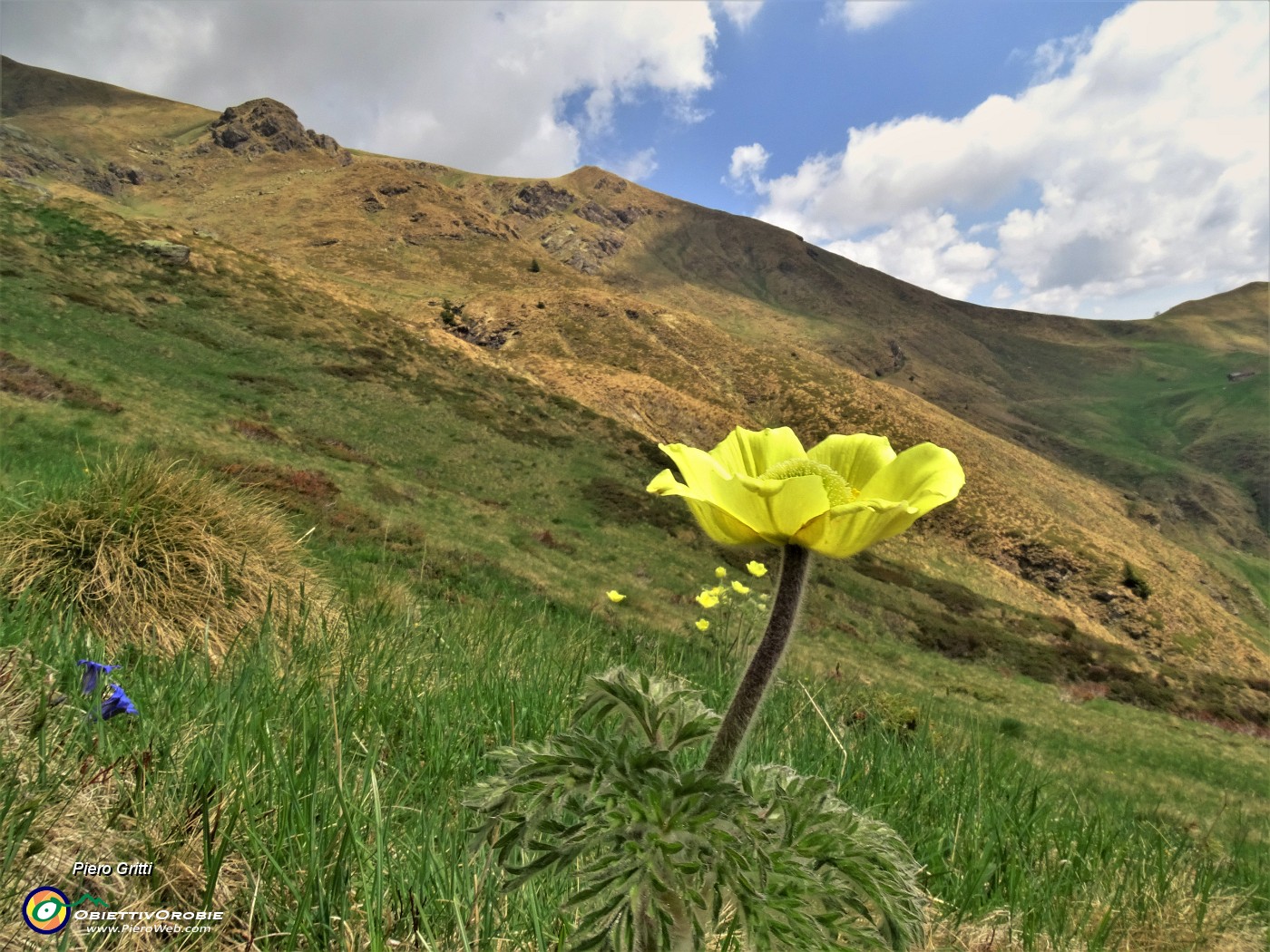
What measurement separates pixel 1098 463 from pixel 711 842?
150 m

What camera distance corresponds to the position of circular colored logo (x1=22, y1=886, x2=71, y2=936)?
1.35 metres

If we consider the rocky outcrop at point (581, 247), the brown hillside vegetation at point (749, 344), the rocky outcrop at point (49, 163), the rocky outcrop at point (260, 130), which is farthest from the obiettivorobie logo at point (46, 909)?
the rocky outcrop at point (581, 247)

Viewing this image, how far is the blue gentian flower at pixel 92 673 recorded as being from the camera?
225cm

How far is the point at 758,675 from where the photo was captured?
47.0 inches

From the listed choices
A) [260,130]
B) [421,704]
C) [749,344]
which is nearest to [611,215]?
[260,130]

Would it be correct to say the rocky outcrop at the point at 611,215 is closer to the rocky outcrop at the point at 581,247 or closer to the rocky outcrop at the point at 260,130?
the rocky outcrop at the point at 581,247

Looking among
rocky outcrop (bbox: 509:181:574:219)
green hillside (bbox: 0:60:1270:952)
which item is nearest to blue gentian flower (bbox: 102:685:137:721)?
green hillside (bbox: 0:60:1270:952)

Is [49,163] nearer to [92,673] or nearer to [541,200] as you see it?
[541,200]

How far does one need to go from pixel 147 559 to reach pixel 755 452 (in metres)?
4.59

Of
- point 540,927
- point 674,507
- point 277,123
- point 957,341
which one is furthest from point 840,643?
point 957,341

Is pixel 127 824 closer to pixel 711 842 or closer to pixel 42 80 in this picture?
pixel 711 842

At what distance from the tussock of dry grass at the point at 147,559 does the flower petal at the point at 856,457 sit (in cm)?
331

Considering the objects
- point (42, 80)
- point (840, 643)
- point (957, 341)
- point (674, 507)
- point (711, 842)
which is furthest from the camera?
point (957, 341)

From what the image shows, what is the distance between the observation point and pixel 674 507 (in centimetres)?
3316
